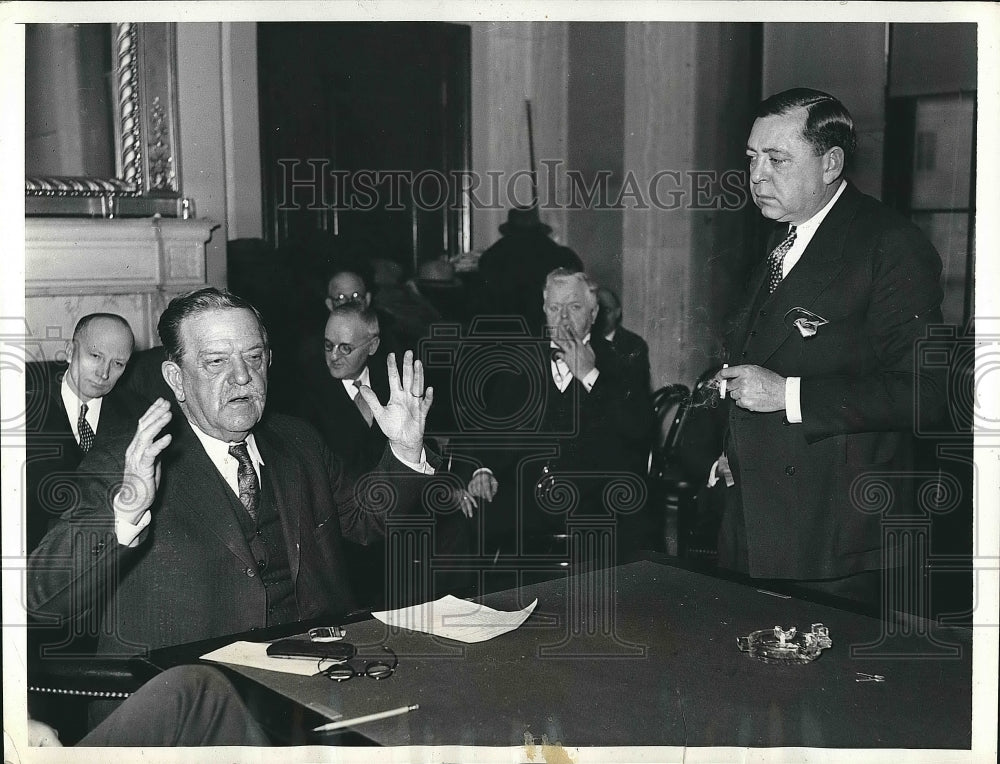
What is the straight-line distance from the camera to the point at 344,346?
3688mm

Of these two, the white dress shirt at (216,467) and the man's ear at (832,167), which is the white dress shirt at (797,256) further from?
the white dress shirt at (216,467)

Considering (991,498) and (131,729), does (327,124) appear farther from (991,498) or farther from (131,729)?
(991,498)

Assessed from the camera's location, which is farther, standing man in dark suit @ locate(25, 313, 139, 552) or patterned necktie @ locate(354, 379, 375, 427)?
patterned necktie @ locate(354, 379, 375, 427)

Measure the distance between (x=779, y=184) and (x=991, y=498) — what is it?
3.82 feet

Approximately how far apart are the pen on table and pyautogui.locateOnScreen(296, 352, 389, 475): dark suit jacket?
4.08 ft

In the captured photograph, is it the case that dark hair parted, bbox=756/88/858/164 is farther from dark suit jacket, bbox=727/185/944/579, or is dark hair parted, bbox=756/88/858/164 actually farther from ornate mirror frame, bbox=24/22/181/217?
ornate mirror frame, bbox=24/22/181/217

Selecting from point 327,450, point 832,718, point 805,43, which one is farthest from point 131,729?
point 805,43

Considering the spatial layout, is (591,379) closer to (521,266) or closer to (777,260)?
(521,266)

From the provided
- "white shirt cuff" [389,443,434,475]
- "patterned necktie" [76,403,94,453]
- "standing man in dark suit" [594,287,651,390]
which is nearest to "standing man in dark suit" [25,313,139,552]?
"patterned necktie" [76,403,94,453]

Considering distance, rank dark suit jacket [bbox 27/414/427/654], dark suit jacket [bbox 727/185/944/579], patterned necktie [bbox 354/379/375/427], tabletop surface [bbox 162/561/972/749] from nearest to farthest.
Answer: tabletop surface [bbox 162/561/972/749], dark suit jacket [bbox 27/414/427/654], dark suit jacket [bbox 727/185/944/579], patterned necktie [bbox 354/379/375/427]

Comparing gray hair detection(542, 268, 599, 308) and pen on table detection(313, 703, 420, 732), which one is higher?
gray hair detection(542, 268, 599, 308)

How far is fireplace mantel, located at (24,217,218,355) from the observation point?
9.88ft

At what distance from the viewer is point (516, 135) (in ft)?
13.1

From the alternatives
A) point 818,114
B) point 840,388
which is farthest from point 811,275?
point 818,114
